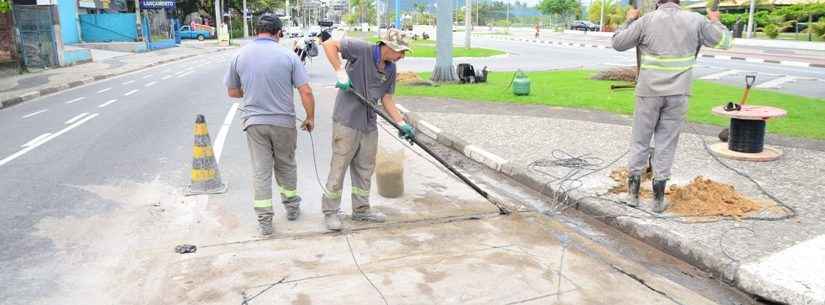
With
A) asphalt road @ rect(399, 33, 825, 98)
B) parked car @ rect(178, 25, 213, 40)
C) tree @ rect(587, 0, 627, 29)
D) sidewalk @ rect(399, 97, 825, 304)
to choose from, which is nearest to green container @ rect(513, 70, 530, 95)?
sidewalk @ rect(399, 97, 825, 304)

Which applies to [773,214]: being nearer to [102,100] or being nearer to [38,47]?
[102,100]

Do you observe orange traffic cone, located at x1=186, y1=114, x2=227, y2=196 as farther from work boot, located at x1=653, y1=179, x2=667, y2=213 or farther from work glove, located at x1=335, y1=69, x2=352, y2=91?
work boot, located at x1=653, y1=179, x2=667, y2=213

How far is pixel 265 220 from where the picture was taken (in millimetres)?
4973

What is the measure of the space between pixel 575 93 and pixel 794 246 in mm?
9594

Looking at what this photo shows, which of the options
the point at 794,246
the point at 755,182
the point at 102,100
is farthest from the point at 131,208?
the point at 102,100

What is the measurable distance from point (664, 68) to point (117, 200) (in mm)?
5309

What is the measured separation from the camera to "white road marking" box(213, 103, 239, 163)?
27.0 ft

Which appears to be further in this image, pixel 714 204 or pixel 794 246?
pixel 714 204

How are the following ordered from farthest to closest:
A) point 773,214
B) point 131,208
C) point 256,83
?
1. point 131,208
2. point 773,214
3. point 256,83

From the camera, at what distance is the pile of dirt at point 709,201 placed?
Answer: 5328mm

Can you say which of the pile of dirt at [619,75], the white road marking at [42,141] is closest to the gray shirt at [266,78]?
the white road marking at [42,141]

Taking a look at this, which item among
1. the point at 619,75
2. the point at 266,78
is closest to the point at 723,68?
the point at 619,75

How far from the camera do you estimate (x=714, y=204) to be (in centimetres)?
545

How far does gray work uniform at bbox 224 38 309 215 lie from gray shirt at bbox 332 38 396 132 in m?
0.37
